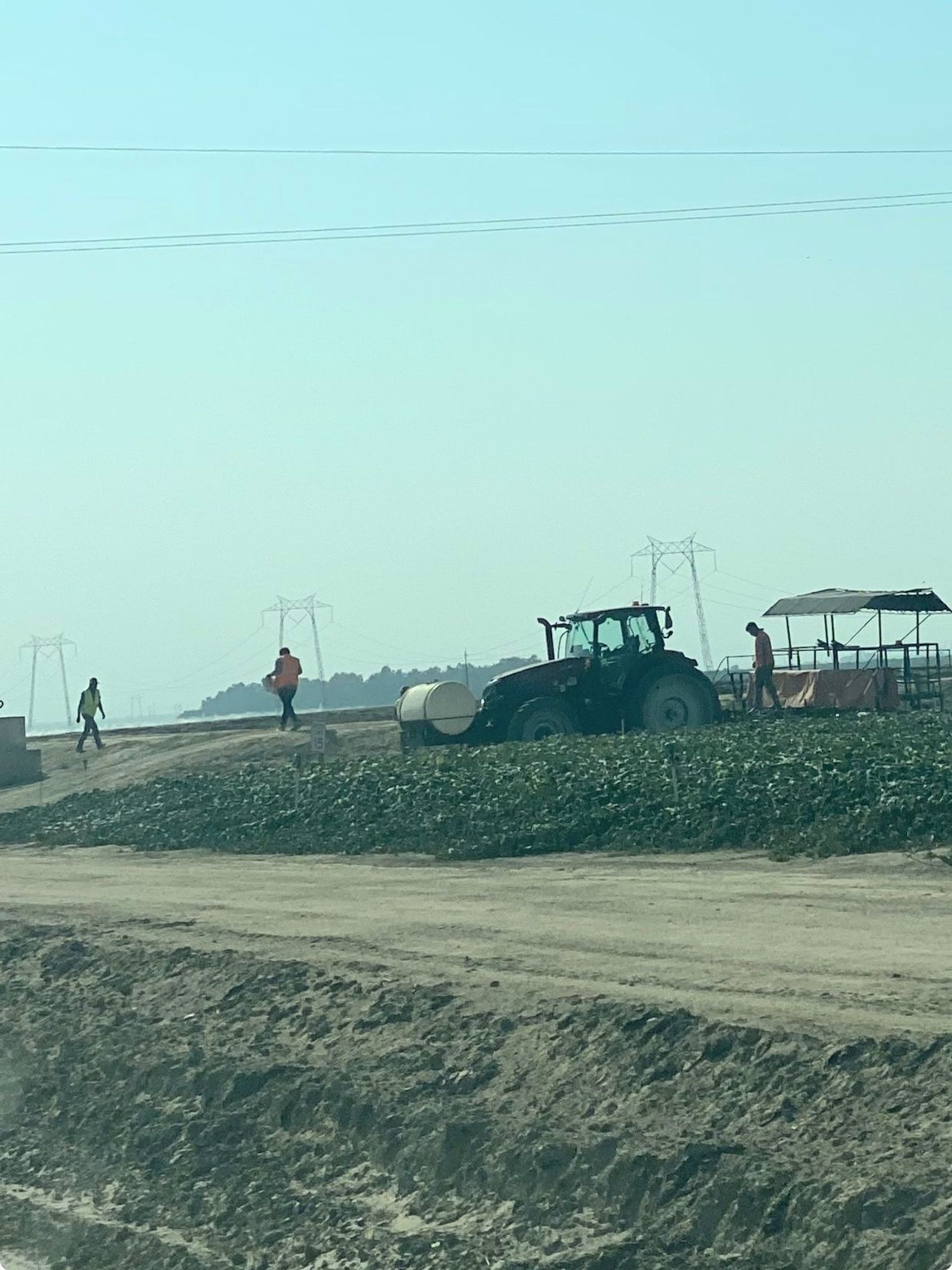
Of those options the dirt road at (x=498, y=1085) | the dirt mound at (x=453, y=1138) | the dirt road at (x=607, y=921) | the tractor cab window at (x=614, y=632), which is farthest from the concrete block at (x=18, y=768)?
the dirt mound at (x=453, y=1138)

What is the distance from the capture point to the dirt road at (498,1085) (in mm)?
7746

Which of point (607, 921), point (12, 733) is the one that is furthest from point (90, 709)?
point (607, 921)

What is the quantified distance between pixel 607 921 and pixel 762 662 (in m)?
18.4

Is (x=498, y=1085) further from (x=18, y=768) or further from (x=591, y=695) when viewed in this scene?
(x=18, y=768)

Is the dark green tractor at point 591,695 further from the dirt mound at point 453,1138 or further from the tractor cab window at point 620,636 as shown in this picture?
the dirt mound at point 453,1138

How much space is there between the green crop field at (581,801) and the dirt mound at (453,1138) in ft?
21.5

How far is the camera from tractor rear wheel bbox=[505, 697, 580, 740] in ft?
88.3

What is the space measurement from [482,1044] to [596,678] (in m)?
17.7

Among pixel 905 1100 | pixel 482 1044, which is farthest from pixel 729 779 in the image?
pixel 905 1100

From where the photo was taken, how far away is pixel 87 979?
1310 cm

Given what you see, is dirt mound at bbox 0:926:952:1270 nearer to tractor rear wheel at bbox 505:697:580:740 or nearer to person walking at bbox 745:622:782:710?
tractor rear wheel at bbox 505:697:580:740

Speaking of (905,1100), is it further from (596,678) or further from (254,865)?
(596,678)

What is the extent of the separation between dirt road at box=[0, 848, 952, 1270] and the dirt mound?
0.02 m

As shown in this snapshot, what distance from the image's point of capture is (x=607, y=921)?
12750 millimetres
